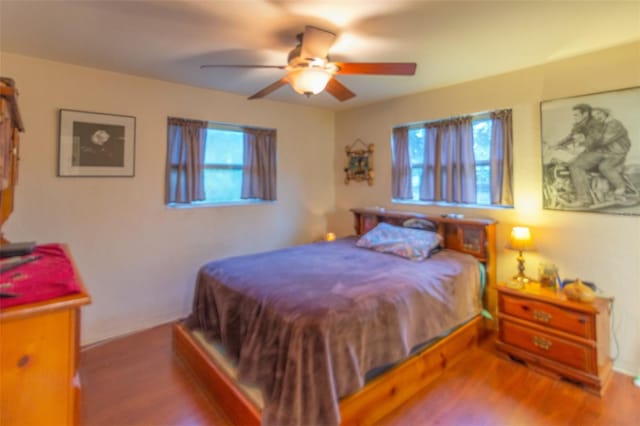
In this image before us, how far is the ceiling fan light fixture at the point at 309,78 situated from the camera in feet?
6.75

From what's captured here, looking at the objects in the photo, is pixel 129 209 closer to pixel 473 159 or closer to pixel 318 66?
pixel 318 66

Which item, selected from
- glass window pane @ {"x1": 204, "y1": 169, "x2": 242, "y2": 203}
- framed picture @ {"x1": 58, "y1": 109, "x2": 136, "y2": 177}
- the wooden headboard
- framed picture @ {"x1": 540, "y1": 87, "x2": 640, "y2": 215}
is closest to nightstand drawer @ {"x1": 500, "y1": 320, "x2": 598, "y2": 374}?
the wooden headboard

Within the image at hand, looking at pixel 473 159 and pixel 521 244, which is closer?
pixel 521 244

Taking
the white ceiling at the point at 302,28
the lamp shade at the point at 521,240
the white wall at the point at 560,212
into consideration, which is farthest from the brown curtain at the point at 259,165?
the lamp shade at the point at 521,240

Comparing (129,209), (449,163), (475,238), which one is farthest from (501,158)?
(129,209)

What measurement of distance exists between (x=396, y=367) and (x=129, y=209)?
2.73 metres

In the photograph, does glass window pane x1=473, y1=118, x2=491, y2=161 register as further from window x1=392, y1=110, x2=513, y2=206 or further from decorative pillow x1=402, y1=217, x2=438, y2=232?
decorative pillow x1=402, y1=217, x2=438, y2=232

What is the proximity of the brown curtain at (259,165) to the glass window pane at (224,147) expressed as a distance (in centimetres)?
8

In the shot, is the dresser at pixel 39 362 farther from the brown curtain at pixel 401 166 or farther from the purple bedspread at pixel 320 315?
the brown curtain at pixel 401 166

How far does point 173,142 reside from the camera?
131 inches

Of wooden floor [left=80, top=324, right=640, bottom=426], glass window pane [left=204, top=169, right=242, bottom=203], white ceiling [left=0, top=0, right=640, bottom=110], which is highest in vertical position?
white ceiling [left=0, top=0, right=640, bottom=110]

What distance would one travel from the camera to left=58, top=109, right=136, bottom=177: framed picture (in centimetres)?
277

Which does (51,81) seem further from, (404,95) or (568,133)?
(568,133)

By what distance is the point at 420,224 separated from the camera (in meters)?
3.38
